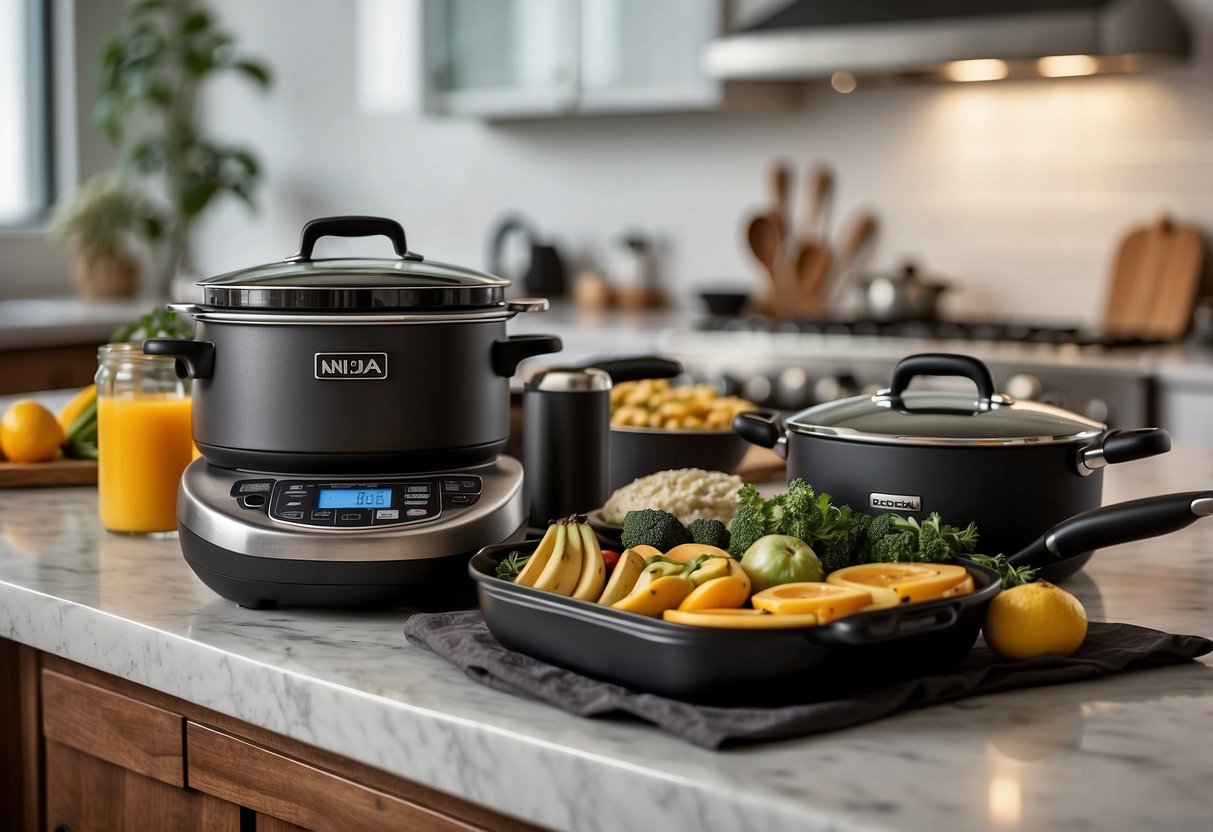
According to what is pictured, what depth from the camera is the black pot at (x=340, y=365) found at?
1.13 m

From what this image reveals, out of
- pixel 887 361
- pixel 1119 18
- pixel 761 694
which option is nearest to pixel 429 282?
pixel 761 694

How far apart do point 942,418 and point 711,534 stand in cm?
25

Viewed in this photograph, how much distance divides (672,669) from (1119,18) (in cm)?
270

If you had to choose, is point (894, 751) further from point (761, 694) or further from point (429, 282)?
point (429, 282)

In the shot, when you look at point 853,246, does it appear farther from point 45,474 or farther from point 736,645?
point 736,645

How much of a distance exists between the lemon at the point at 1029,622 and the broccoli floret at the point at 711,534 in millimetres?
206

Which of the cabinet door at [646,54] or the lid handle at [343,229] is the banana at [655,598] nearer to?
the lid handle at [343,229]

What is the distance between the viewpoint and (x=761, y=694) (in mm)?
859

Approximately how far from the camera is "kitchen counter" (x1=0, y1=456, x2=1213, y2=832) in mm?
751

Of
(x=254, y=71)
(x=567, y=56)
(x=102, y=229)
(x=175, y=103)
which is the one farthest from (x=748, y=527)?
(x=175, y=103)

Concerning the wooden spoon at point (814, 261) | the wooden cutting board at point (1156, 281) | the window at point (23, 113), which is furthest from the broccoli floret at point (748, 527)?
the window at point (23, 113)

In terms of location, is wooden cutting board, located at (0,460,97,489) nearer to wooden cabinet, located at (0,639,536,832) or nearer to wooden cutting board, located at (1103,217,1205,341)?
wooden cabinet, located at (0,639,536,832)

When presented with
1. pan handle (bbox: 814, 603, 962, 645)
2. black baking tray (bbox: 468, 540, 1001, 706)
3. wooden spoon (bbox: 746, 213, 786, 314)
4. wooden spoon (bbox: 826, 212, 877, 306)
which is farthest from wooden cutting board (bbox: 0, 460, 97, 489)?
wooden spoon (bbox: 826, 212, 877, 306)

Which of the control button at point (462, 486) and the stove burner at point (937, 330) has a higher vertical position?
the stove burner at point (937, 330)
